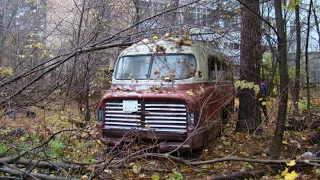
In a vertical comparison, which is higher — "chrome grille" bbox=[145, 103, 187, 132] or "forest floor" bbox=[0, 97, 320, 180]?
"chrome grille" bbox=[145, 103, 187, 132]

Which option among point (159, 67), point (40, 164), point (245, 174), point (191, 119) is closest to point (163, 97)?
point (191, 119)

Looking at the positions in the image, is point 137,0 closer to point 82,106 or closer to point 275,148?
point 82,106

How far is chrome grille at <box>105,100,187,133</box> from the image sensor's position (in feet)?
17.5

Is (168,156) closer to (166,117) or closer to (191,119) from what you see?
(191,119)

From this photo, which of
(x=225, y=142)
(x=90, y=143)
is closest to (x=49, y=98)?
(x=90, y=143)

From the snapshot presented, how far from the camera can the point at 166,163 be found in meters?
4.75

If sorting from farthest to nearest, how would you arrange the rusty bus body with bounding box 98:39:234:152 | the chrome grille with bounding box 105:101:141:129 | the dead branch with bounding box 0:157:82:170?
the chrome grille with bounding box 105:101:141:129, the rusty bus body with bounding box 98:39:234:152, the dead branch with bounding box 0:157:82:170

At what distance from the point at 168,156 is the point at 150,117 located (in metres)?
1.83

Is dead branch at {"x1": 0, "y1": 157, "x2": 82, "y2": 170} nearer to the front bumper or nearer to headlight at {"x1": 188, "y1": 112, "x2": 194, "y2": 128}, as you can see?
the front bumper

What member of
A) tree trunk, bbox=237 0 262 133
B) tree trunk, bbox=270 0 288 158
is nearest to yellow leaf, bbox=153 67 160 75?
tree trunk, bbox=237 0 262 133

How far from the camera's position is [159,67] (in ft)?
19.9

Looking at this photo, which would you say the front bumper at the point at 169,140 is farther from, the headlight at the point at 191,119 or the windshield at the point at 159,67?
the windshield at the point at 159,67

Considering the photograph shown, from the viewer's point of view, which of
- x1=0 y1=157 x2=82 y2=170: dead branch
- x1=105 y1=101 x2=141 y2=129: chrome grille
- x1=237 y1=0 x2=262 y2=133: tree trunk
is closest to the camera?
x1=0 y1=157 x2=82 y2=170: dead branch

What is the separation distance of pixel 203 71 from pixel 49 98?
10.4 ft
